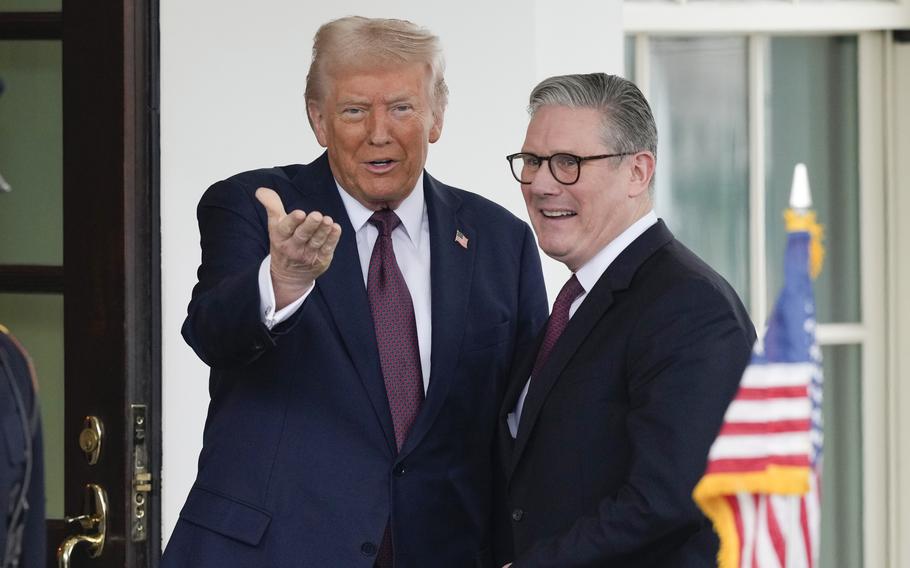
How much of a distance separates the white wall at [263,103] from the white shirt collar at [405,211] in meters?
0.91

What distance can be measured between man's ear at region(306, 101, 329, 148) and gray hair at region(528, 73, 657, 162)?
426 millimetres

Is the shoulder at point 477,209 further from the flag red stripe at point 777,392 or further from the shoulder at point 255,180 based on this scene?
the flag red stripe at point 777,392

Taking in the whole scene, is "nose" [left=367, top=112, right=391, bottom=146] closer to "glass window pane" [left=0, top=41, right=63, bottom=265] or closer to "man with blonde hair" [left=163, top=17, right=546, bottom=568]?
"man with blonde hair" [left=163, top=17, right=546, bottom=568]

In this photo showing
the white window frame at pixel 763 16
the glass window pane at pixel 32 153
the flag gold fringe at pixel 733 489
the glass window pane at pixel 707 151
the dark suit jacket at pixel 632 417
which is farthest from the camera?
the glass window pane at pixel 707 151

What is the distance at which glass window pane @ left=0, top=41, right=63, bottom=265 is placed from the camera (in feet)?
10.2

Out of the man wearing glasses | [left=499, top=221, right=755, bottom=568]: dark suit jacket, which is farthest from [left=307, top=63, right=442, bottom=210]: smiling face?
[left=499, top=221, right=755, bottom=568]: dark suit jacket

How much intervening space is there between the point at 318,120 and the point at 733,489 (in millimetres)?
1155

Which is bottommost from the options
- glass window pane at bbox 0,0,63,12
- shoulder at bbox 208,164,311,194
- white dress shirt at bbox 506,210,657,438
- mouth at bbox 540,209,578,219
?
white dress shirt at bbox 506,210,657,438

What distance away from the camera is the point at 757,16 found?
3900 millimetres

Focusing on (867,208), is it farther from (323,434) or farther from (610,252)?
(323,434)

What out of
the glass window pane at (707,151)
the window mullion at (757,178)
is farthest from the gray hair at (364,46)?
the window mullion at (757,178)

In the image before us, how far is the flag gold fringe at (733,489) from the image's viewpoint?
1.56 meters

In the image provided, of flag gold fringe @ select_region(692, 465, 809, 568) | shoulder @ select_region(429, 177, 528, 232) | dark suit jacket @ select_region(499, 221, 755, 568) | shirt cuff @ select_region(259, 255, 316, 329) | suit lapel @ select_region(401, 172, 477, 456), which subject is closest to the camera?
flag gold fringe @ select_region(692, 465, 809, 568)

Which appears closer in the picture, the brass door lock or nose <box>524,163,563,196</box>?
nose <box>524,163,563,196</box>
